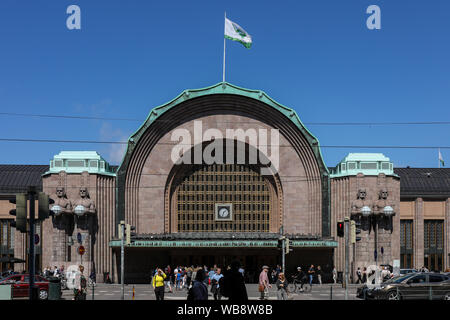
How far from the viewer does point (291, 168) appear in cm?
5559

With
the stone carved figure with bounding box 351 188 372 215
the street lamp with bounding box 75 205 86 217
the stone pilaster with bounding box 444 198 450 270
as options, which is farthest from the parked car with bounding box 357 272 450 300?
the stone pilaster with bounding box 444 198 450 270

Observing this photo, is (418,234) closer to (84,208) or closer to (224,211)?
(224,211)

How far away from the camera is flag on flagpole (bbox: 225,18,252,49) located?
52000mm

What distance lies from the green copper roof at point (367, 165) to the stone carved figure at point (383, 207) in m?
1.65

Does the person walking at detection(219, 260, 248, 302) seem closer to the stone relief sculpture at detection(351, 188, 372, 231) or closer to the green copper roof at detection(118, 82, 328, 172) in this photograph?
the stone relief sculpture at detection(351, 188, 372, 231)

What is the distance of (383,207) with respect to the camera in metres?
52.8

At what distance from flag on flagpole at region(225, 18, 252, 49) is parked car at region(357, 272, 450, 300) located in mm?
24767

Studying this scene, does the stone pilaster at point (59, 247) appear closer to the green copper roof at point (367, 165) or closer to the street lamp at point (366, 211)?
the green copper roof at point (367, 165)

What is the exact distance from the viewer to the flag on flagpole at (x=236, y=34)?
52.0 m

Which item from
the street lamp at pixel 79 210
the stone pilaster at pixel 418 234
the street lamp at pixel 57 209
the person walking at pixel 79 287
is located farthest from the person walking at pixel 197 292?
the stone pilaster at pixel 418 234

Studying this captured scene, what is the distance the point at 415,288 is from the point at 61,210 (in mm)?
28884

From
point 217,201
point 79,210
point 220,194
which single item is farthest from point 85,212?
point 220,194

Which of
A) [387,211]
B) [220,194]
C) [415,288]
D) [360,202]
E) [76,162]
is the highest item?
[76,162]

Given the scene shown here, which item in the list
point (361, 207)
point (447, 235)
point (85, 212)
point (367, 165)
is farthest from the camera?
point (447, 235)
